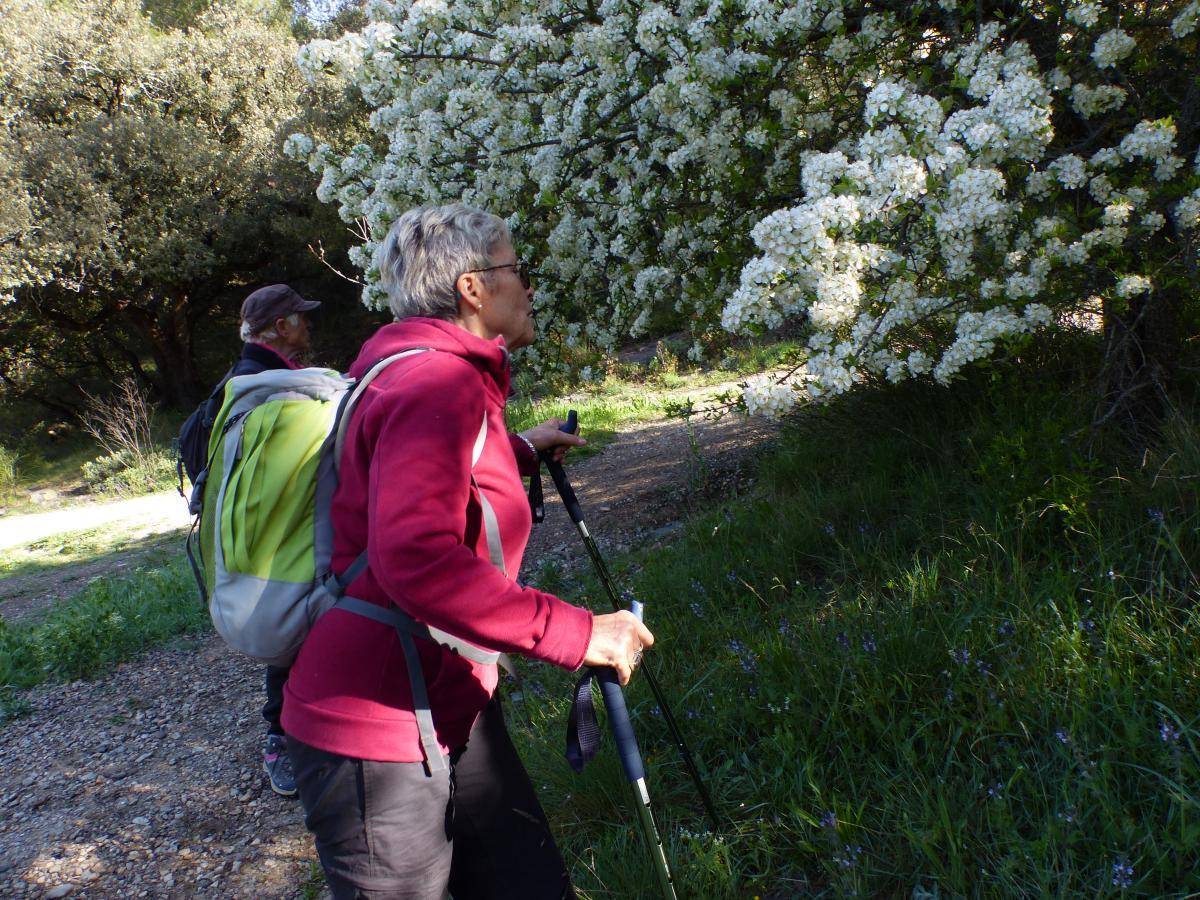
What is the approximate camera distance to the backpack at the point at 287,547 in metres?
1.67

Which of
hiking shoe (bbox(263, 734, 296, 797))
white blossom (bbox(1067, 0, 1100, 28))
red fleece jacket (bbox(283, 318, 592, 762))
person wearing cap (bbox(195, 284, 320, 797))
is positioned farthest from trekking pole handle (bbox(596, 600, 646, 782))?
white blossom (bbox(1067, 0, 1100, 28))

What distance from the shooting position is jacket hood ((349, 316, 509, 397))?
1.70m

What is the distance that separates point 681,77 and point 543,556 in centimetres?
328

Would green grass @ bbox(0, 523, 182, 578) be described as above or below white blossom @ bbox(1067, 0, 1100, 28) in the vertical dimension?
below

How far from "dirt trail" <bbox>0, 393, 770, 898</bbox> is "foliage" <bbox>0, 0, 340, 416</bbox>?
1309 cm

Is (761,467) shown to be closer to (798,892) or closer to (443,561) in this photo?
(798,892)

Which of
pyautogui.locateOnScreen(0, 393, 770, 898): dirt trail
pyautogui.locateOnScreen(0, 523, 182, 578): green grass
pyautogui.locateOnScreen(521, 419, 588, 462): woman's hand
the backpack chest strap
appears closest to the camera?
the backpack chest strap

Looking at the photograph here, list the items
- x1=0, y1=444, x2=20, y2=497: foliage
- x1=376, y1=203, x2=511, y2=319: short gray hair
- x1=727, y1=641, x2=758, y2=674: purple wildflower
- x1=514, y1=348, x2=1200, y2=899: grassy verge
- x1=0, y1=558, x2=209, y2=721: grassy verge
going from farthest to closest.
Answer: x1=0, y1=444, x2=20, y2=497: foliage < x1=0, y1=558, x2=209, y2=721: grassy verge < x1=727, y1=641, x2=758, y2=674: purple wildflower < x1=514, y1=348, x2=1200, y2=899: grassy verge < x1=376, y1=203, x2=511, y2=319: short gray hair

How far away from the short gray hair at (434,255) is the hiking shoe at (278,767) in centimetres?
267

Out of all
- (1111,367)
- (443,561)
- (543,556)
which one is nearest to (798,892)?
(443,561)

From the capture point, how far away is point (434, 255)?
1854mm

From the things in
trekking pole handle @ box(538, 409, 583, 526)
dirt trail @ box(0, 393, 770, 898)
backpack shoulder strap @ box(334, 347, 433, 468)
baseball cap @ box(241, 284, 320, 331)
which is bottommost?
dirt trail @ box(0, 393, 770, 898)

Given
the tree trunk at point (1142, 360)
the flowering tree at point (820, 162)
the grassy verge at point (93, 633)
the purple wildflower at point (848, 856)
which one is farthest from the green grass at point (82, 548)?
the tree trunk at point (1142, 360)

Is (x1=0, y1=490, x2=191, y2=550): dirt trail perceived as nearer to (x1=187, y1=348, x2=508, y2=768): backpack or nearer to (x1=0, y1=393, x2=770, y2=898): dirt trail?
(x1=0, y1=393, x2=770, y2=898): dirt trail
